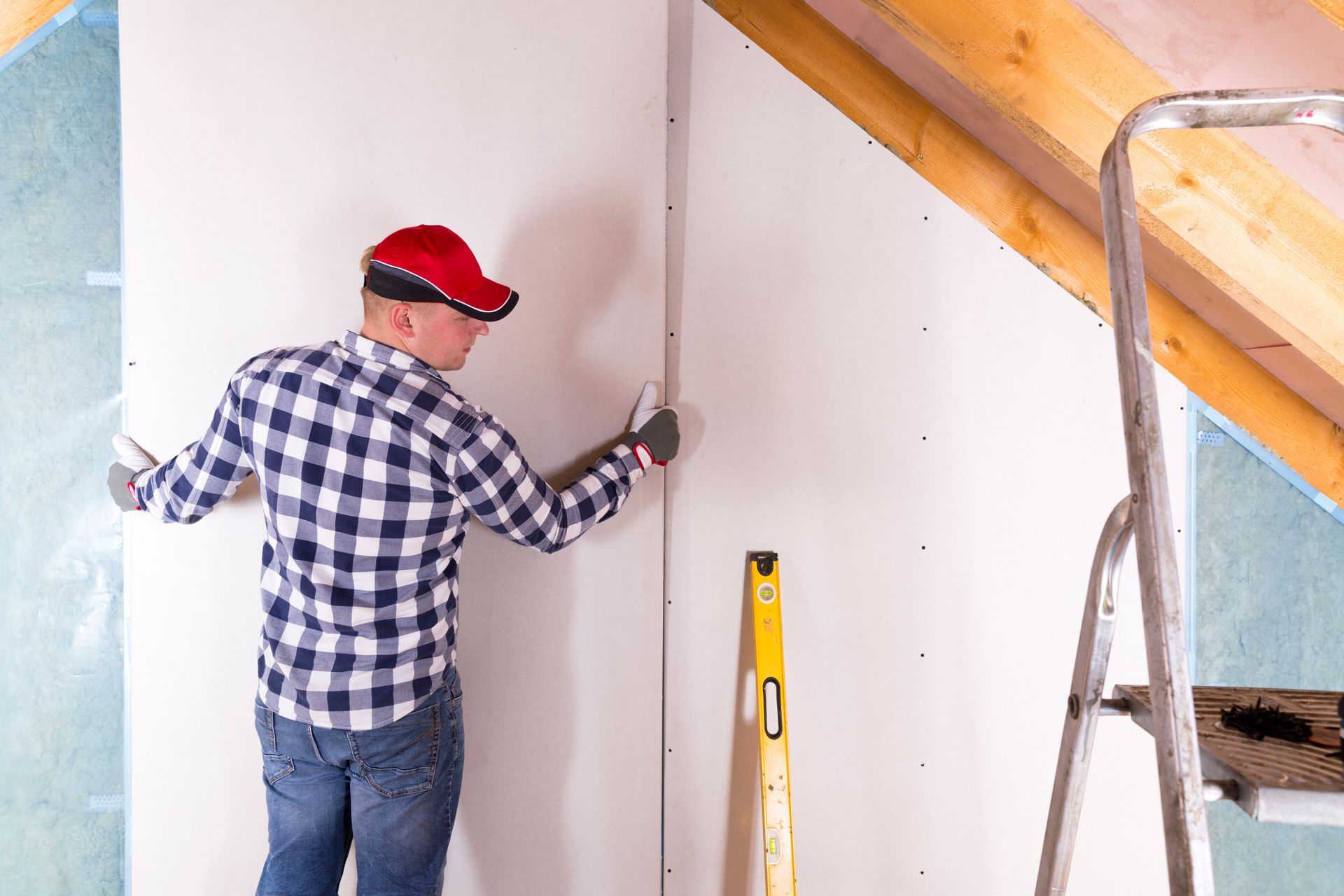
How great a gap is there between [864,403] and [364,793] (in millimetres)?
1214

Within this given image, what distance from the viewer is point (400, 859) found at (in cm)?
135

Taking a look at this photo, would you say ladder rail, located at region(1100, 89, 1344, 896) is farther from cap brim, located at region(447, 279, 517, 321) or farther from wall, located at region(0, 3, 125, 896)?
wall, located at region(0, 3, 125, 896)

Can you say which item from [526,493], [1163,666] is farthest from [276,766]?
[1163,666]

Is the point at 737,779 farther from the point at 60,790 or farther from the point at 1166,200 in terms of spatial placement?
the point at 60,790

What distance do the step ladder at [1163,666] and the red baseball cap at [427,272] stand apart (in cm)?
92

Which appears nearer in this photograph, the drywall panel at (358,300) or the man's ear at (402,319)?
the man's ear at (402,319)

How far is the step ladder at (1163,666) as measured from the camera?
2.10 feet

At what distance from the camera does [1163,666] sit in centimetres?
66

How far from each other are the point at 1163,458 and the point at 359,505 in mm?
1077

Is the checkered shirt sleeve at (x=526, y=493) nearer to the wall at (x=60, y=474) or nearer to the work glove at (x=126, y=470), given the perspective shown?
the work glove at (x=126, y=470)

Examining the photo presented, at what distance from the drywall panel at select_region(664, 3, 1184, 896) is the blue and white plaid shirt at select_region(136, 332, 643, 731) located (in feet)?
1.75

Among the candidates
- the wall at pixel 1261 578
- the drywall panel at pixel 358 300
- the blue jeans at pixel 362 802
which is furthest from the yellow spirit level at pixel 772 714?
the wall at pixel 1261 578

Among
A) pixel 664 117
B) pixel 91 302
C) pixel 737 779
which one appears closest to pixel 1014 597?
pixel 737 779

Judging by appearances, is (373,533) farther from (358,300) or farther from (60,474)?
(60,474)
